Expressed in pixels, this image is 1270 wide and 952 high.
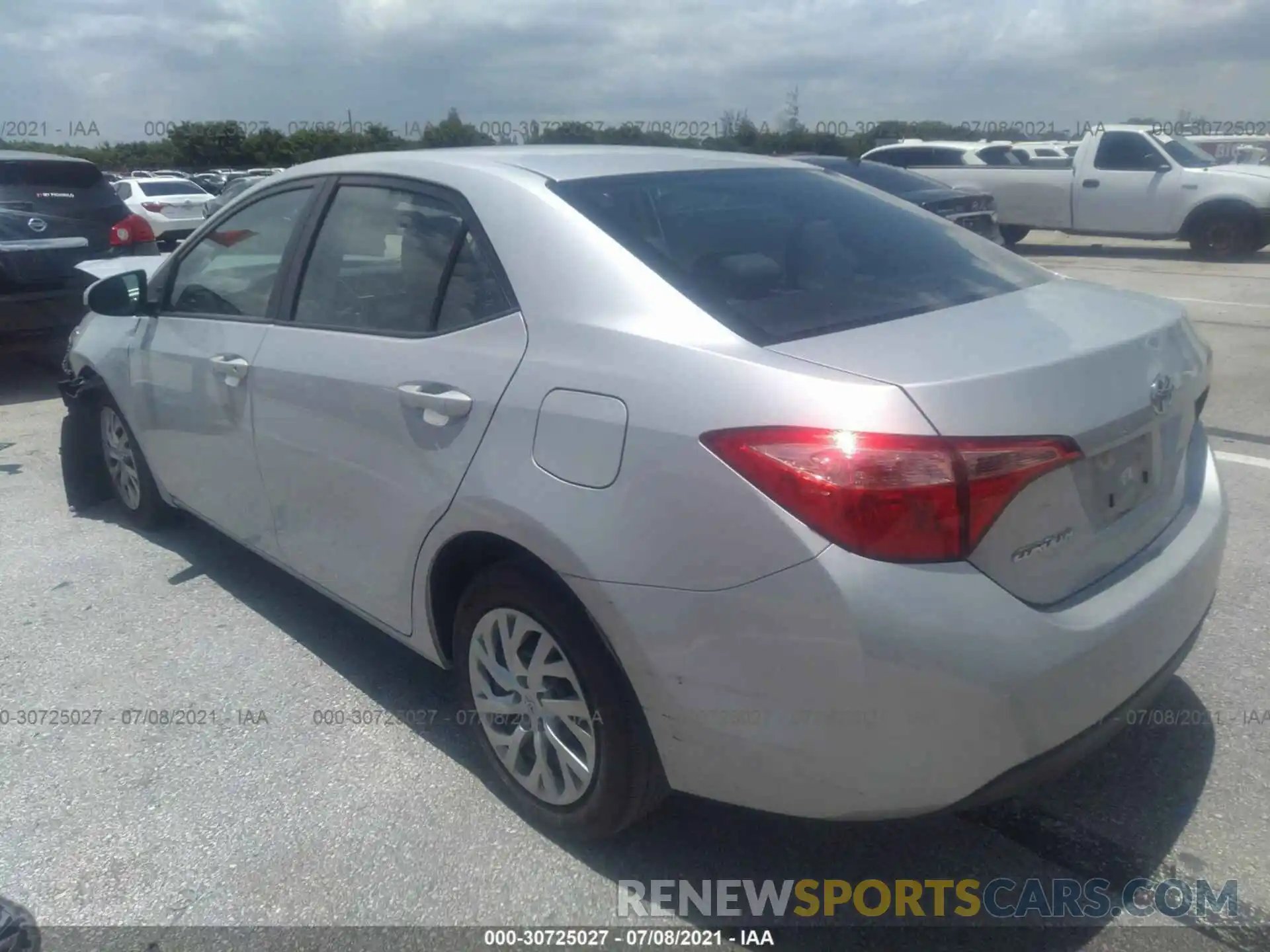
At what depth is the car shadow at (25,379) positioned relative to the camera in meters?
8.09

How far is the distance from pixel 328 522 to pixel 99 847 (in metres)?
1.06

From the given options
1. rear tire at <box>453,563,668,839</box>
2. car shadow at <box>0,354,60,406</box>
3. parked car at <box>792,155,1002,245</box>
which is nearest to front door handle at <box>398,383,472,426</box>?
rear tire at <box>453,563,668,839</box>

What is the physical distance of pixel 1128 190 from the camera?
15.7 m

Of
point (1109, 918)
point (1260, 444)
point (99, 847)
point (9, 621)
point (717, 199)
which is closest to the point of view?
point (1109, 918)

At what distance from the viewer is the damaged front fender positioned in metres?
4.96

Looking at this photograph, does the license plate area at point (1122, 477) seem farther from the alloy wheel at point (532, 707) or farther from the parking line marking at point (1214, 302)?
the parking line marking at point (1214, 302)

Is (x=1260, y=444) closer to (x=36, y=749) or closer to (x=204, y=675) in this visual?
(x=204, y=675)

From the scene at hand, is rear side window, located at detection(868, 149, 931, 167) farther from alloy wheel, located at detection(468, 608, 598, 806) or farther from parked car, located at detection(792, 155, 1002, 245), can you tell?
alloy wheel, located at detection(468, 608, 598, 806)

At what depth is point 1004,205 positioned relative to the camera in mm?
16859

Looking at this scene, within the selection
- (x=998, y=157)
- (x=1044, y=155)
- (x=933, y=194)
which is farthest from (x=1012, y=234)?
(x=933, y=194)

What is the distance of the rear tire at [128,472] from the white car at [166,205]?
16.5 m

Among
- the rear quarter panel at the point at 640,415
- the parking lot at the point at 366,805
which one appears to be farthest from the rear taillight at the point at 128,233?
the rear quarter panel at the point at 640,415

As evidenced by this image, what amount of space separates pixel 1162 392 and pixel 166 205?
2188cm

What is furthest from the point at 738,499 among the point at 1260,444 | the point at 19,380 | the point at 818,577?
the point at 19,380
